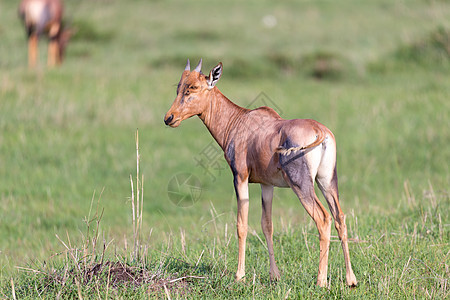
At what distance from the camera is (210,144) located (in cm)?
684

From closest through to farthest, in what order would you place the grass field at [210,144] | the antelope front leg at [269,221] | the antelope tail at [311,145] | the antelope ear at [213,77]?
the antelope tail at [311,145] < the antelope ear at [213,77] < the antelope front leg at [269,221] < the grass field at [210,144]

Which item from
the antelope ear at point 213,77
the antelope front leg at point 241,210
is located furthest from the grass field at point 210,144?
the antelope ear at point 213,77

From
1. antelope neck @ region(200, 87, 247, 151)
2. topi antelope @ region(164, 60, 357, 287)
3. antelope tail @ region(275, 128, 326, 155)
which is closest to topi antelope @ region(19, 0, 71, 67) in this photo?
antelope neck @ region(200, 87, 247, 151)

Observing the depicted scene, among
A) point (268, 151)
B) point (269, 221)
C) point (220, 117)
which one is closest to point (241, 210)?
point (269, 221)

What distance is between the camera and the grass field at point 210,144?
5629mm

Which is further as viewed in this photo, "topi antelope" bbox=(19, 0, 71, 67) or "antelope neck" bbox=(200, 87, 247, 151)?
"topi antelope" bbox=(19, 0, 71, 67)

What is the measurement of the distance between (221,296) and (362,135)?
9.38 meters

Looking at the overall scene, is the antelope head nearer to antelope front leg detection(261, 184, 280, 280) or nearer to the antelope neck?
the antelope neck

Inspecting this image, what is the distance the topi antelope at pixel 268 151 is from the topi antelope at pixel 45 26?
1479cm

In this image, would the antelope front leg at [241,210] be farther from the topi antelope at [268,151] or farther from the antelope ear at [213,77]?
the antelope ear at [213,77]

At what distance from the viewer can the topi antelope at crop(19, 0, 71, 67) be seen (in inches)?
776

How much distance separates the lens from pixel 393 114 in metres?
14.8

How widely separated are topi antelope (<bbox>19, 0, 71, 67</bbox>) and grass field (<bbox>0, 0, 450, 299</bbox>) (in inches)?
24.9

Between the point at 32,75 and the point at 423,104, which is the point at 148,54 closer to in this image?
the point at 32,75
